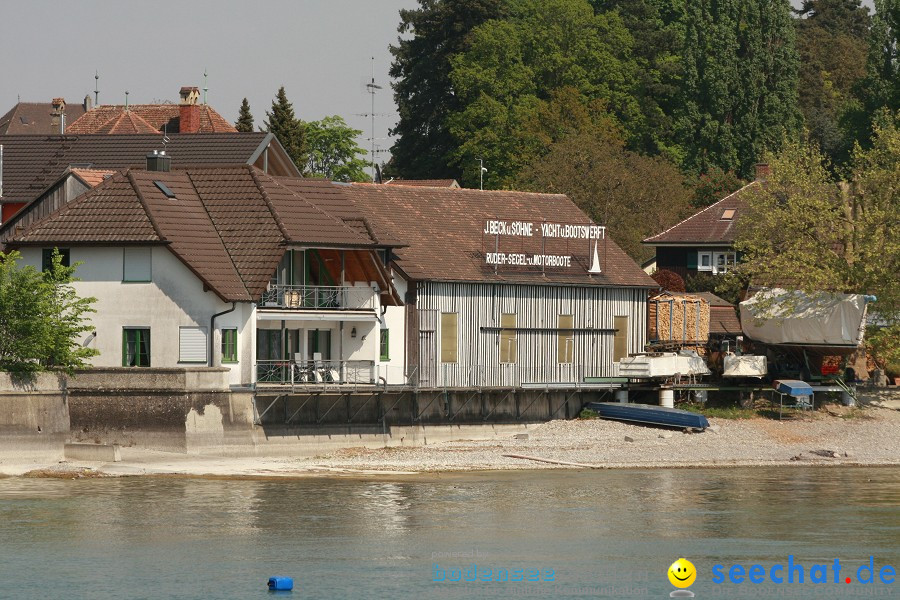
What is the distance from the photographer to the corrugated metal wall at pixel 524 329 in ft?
207

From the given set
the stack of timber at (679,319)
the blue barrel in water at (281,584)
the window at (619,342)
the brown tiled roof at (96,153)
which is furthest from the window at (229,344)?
the blue barrel in water at (281,584)

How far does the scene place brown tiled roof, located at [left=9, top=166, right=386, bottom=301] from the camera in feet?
187

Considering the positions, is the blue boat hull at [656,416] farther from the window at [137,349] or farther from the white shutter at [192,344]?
the window at [137,349]

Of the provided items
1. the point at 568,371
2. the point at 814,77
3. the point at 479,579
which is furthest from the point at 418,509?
the point at 814,77

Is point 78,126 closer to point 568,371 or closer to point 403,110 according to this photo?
point 403,110

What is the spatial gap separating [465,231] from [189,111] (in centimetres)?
2414

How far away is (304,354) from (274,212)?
15.7ft

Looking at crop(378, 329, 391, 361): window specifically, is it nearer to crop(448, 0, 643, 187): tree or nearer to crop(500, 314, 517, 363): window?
crop(500, 314, 517, 363): window

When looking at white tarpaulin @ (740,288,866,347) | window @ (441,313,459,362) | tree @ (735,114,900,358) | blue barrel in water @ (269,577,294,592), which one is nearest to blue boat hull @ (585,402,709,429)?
window @ (441,313,459,362)

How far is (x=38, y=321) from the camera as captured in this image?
5559 centimetres

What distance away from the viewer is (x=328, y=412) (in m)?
58.8

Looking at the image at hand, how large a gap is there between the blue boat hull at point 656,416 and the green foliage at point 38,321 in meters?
18.5

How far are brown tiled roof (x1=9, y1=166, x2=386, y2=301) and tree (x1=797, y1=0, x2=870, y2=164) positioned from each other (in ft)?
214

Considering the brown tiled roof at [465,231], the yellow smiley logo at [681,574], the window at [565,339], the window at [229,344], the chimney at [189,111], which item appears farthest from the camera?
the chimney at [189,111]
